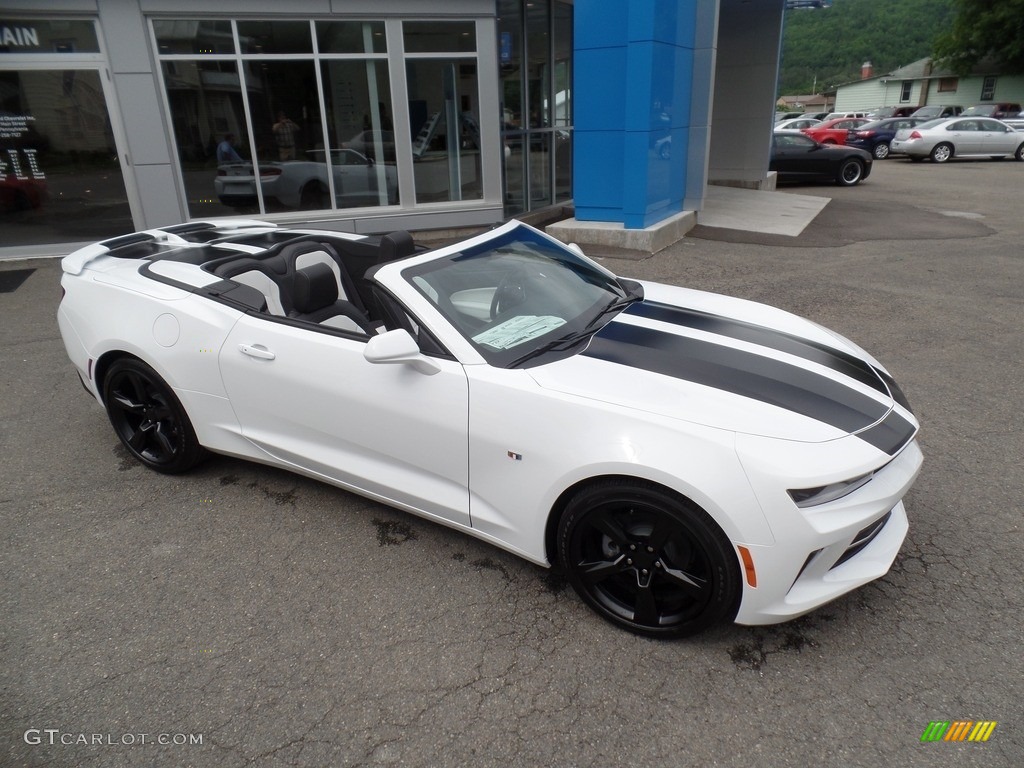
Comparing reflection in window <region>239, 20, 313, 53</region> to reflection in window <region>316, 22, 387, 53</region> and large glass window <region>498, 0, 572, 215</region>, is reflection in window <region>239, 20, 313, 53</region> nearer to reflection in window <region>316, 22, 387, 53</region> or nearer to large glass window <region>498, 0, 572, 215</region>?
reflection in window <region>316, 22, 387, 53</region>

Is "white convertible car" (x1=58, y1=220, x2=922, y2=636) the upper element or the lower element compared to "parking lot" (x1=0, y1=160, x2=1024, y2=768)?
upper

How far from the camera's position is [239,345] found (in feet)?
11.1

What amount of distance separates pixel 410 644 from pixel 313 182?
9268 mm

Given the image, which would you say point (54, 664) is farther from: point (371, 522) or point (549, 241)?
point (549, 241)

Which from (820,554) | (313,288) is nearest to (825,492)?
(820,554)

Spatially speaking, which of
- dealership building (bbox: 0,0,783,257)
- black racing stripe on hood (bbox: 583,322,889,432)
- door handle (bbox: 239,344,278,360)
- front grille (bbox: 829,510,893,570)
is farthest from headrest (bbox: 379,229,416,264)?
dealership building (bbox: 0,0,783,257)

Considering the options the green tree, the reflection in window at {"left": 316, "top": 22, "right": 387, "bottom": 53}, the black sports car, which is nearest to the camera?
the reflection in window at {"left": 316, "top": 22, "right": 387, "bottom": 53}

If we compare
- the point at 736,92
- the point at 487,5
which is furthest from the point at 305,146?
the point at 736,92

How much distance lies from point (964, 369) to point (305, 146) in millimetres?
9001

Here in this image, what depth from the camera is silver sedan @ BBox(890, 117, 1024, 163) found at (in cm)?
2331

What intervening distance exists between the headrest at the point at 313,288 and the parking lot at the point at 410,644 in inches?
39.2

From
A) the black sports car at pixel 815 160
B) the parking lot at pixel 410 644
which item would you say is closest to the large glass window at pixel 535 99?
the black sports car at pixel 815 160

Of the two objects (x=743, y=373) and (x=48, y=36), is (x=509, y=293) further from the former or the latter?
(x=48, y=36)

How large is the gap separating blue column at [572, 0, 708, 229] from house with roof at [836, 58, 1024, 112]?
163 ft
